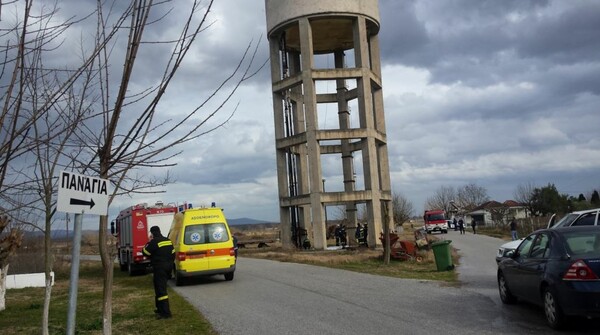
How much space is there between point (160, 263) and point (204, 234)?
227 inches

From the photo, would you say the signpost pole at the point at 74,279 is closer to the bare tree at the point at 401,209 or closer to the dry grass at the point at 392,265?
the dry grass at the point at 392,265

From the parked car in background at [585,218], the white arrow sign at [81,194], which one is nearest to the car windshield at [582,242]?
the parked car in background at [585,218]

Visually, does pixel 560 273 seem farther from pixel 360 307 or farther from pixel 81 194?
pixel 81 194

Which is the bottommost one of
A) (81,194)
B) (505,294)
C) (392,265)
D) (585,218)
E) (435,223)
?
(392,265)

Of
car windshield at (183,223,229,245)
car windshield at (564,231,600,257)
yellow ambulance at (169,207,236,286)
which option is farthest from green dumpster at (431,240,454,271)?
car windshield at (564,231,600,257)

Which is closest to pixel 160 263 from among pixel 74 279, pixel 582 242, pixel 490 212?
pixel 74 279

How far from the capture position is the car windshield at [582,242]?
836cm

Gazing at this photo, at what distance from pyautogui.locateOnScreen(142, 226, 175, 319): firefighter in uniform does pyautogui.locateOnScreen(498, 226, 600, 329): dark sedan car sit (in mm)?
6810

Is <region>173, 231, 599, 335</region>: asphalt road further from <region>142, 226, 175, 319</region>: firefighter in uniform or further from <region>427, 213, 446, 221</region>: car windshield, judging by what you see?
<region>427, 213, 446, 221</region>: car windshield

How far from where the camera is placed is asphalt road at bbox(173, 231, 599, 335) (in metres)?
8.98

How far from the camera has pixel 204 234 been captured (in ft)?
56.8

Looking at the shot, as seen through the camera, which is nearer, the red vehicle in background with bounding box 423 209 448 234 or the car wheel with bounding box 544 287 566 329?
the car wheel with bounding box 544 287 566 329

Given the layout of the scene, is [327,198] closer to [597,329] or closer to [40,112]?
[597,329]

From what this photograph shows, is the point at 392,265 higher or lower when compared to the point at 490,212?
lower
